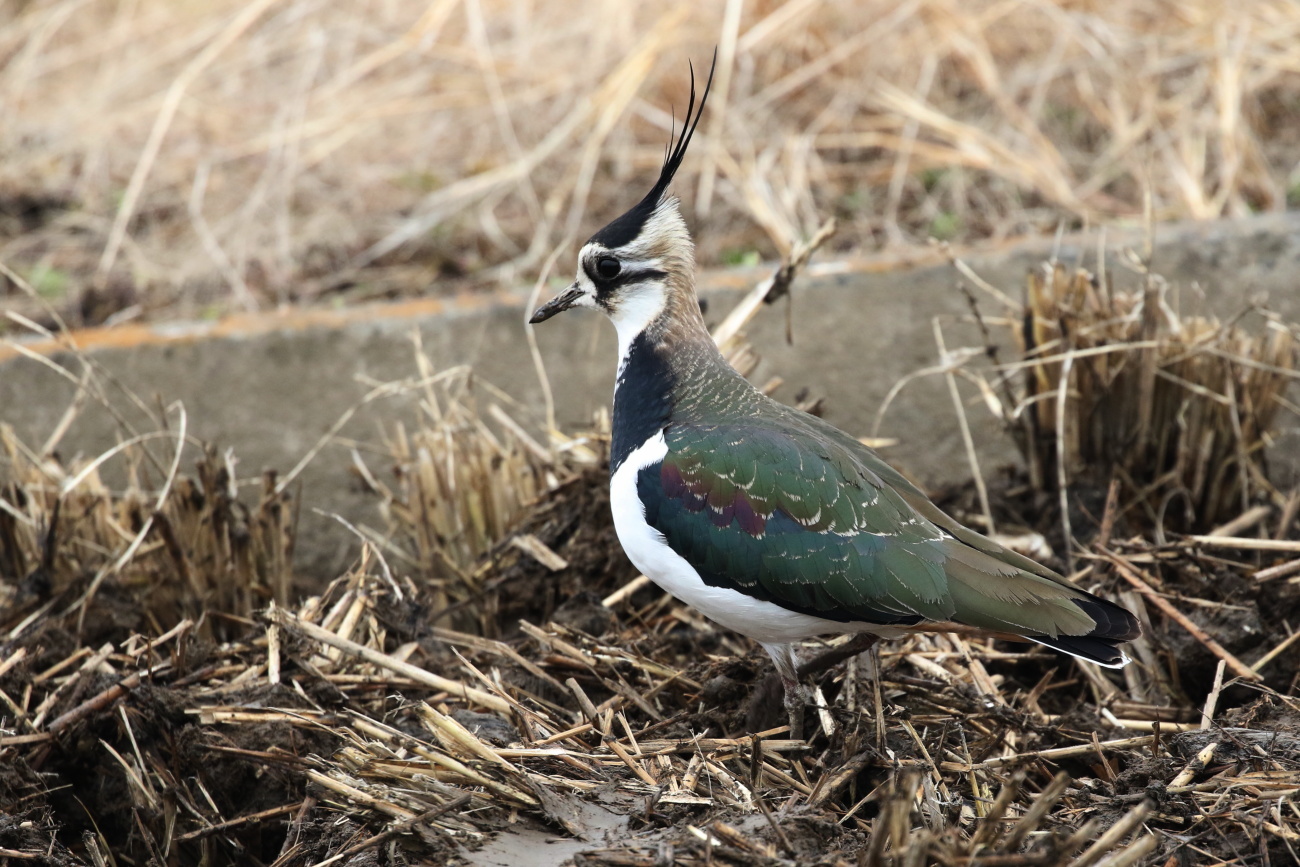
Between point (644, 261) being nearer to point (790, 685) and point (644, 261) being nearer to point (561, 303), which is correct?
point (561, 303)

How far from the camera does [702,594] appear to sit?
10.6 feet

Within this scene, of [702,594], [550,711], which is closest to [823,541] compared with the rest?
[702,594]

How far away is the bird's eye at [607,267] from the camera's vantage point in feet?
12.3

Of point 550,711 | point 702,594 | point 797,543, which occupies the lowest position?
point 550,711

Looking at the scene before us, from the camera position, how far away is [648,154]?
6.89m

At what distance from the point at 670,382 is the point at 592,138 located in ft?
10.9

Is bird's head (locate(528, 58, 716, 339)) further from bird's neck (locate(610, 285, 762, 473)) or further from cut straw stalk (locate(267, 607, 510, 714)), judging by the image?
cut straw stalk (locate(267, 607, 510, 714))

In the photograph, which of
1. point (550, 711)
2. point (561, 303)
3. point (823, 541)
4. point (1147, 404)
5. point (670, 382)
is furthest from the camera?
point (1147, 404)

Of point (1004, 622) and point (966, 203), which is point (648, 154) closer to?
point (966, 203)

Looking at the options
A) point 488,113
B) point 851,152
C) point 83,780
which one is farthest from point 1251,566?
point 488,113

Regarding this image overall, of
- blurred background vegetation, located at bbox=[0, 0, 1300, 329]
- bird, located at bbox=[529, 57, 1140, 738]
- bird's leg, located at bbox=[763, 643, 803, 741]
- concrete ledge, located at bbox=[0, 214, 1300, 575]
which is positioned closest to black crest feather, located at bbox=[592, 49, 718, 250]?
bird, located at bbox=[529, 57, 1140, 738]

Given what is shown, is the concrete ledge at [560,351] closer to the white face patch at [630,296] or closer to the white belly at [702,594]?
the white face patch at [630,296]

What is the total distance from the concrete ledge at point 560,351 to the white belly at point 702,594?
1.82 metres

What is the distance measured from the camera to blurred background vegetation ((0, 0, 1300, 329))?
6434 mm
